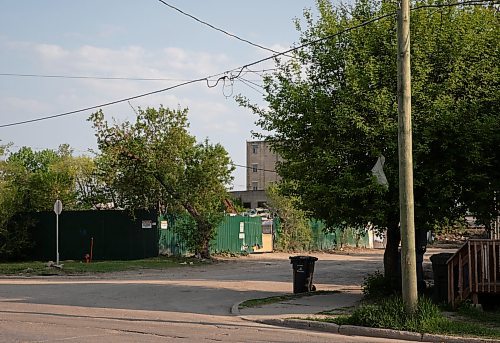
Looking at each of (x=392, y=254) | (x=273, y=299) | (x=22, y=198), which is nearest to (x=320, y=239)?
(x=22, y=198)

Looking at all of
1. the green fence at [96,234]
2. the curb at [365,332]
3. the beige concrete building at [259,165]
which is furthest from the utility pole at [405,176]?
the beige concrete building at [259,165]

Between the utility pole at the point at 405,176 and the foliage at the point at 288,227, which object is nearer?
the utility pole at the point at 405,176

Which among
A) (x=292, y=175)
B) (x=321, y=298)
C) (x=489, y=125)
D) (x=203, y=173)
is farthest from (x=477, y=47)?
(x=203, y=173)

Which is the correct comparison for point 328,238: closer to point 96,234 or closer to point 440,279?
point 96,234

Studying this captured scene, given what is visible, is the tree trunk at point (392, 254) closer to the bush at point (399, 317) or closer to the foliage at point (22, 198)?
the bush at point (399, 317)

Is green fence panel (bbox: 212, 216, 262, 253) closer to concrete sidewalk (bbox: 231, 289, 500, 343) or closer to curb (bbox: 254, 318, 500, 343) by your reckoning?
concrete sidewalk (bbox: 231, 289, 500, 343)

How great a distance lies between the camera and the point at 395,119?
14.9 m

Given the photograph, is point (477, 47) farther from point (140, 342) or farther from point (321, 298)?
point (140, 342)

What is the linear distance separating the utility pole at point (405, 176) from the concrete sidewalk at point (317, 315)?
2.40ft

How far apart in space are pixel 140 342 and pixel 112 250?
893 inches

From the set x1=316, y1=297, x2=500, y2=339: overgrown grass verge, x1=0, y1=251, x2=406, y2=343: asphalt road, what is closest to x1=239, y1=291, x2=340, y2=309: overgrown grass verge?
x1=0, y1=251, x2=406, y2=343: asphalt road

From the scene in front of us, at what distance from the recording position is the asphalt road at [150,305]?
11.6 metres

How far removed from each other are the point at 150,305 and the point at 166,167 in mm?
15786

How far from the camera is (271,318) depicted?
1405cm
